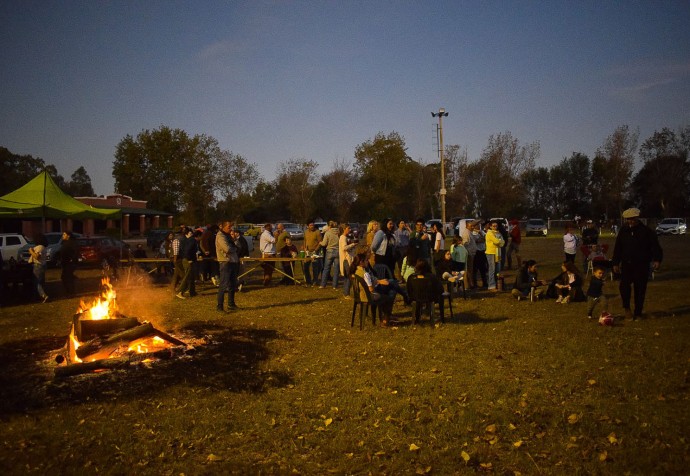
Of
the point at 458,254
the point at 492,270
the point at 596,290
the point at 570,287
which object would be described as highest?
the point at 458,254

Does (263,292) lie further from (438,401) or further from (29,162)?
(29,162)

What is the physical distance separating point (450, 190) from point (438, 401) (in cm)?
5035

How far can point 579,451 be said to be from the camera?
4211 mm

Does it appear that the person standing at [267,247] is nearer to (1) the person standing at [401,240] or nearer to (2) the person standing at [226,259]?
(1) the person standing at [401,240]

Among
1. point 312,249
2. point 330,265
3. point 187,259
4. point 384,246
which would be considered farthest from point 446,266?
point 187,259

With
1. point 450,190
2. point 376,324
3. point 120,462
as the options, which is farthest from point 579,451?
point 450,190

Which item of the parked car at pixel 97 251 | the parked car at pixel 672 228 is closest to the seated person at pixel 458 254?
the parked car at pixel 97 251

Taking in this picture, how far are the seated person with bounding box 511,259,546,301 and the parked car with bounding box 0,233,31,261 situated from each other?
20.4m

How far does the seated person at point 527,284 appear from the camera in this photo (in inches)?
461

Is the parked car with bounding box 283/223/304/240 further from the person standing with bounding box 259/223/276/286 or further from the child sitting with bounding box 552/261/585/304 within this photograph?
the child sitting with bounding box 552/261/585/304

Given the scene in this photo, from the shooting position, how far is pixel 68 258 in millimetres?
13641

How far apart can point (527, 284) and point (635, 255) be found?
3.19 meters

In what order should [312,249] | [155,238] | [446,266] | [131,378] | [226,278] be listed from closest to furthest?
1. [131,378]
2. [226,278]
3. [446,266]
4. [312,249]
5. [155,238]

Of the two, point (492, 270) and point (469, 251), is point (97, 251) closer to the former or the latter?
point (469, 251)
